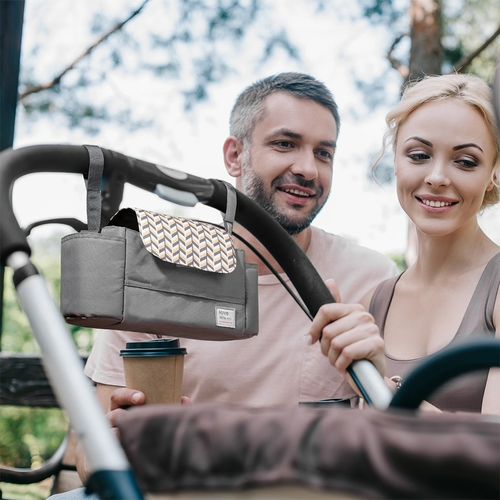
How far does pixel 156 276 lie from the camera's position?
126 centimetres

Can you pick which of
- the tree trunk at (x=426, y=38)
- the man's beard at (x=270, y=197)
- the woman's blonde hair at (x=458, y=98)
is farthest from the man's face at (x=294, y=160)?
the tree trunk at (x=426, y=38)

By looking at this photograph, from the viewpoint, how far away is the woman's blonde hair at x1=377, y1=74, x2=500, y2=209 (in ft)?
6.54

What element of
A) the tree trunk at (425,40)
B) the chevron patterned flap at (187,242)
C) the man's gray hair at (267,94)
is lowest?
the chevron patterned flap at (187,242)

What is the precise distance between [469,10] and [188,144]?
116 inches

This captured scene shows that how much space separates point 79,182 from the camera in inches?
244

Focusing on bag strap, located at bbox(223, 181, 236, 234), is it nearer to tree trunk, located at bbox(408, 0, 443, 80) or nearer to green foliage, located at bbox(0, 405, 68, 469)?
tree trunk, located at bbox(408, 0, 443, 80)

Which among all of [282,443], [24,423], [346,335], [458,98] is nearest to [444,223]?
[458,98]

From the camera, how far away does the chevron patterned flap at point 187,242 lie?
1273 mm

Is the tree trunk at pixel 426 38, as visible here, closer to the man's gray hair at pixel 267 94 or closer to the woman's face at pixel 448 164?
the man's gray hair at pixel 267 94

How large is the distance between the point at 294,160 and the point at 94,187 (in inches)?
49.2

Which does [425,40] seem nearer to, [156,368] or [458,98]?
[458,98]

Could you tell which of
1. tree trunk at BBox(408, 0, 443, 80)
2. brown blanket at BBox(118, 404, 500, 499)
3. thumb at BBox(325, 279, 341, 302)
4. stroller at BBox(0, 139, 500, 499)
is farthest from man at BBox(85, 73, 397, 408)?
tree trunk at BBox(408, 0, 443, 80)

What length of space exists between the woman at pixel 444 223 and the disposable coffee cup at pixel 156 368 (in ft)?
2.16

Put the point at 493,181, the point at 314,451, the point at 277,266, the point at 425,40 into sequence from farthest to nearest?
1. the point at 425,40
2. the point at 277,266
3. the point at 493,181
4. the point at 314,451
